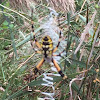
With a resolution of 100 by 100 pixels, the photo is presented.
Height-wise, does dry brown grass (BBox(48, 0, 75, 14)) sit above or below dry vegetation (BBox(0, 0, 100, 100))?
above

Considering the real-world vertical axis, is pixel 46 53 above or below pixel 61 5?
below

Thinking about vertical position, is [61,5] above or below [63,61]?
above

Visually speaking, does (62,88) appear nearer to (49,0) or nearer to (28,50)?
(28,50)

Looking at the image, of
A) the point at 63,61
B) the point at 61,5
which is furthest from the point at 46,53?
the point at 61,5

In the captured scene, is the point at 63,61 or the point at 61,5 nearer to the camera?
the point at 63,61

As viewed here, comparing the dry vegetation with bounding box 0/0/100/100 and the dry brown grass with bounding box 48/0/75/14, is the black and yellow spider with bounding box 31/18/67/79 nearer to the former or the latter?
the dry vegetation with bounding box 0/0/100/100

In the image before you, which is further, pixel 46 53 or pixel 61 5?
pixel 61 5

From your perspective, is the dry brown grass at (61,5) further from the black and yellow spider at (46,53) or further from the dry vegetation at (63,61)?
the black and yellow spider at (46,53)

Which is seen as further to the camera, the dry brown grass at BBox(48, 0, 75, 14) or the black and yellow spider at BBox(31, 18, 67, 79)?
the dry brown grass at BBox(48, 0, 75, 14)

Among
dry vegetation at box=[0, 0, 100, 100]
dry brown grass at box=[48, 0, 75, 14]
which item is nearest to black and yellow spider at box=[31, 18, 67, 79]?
dry vegetation at box=[0, 0, 100, 100]

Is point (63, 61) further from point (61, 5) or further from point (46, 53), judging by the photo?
point (61, 5)

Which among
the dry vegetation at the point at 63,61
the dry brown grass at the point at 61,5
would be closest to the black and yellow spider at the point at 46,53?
the dry vegetation at the point at 63,61
